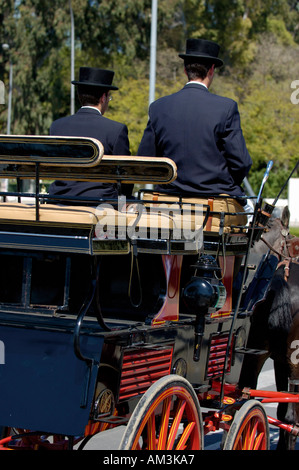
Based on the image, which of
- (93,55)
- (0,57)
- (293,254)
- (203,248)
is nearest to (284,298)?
(293,254)

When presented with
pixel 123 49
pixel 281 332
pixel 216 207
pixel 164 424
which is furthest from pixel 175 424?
pixel 123 49

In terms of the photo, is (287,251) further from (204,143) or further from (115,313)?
(115,313)

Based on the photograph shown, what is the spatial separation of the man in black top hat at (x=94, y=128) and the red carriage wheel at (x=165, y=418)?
1.53 m

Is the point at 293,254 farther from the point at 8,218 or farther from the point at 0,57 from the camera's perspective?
the point at 0,57

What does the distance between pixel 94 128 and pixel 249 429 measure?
2.16 metres

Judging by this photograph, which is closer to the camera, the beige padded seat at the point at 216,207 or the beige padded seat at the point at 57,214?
the beige padded seat at the point at 57,214

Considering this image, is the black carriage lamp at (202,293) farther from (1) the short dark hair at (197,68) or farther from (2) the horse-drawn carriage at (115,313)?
(1) the short dark hair at (197,68)

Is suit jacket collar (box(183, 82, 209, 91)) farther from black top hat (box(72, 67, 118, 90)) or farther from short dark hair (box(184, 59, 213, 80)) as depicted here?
black top hat (box(72, 67, 118, 90))

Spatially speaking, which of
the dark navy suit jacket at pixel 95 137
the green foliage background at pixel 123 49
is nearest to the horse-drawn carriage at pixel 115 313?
the dark navy suit jacket at pixel 95 137

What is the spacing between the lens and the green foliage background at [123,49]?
3834 cm

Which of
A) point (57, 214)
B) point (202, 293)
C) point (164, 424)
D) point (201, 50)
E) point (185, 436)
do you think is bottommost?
point (185, 436)

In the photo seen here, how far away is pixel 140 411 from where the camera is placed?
3289mm

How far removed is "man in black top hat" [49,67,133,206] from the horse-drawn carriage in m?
0.30

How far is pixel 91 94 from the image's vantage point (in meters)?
4.97
